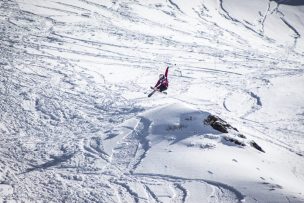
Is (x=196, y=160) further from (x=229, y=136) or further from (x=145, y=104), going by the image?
(x=145, y=104)

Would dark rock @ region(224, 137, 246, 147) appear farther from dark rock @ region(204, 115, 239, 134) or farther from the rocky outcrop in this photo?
dark rock @ region(204, 115, 239, 134)

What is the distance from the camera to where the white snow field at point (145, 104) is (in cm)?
666

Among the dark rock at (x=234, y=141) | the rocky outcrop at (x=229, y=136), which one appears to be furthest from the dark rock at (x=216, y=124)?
the dark rock at (x=234, y=141)

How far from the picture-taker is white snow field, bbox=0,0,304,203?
6.66m

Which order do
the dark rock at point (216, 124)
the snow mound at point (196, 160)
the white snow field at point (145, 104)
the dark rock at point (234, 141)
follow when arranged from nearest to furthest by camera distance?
the snow mound at point (196, 160) → the white snow field at point (145, 104) → the dark rock at point (234, 141) → the dark rock at point (216, 124)

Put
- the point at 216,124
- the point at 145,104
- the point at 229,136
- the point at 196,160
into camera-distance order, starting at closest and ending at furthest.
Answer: the point at 196,160 < the point at 229,136 < the point at 216,124 < the point at 145,104

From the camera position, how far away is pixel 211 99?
13.5 metres

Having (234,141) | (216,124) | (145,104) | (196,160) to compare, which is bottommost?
(145,104)

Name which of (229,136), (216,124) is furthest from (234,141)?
(216,124)

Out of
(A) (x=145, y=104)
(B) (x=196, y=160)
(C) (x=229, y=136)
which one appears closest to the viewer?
(B) (x=196, y=160)

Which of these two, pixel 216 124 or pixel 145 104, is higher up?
pixel 216 124

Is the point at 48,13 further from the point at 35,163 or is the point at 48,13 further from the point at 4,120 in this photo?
the point at 35,163

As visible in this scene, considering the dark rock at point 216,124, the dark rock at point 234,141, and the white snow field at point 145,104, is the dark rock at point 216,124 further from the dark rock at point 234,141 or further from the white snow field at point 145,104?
the dark rock at point 234,141

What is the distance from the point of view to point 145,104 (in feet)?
37.6
